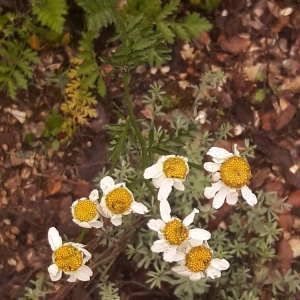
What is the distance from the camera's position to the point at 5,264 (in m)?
2.88

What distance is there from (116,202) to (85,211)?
0.13m

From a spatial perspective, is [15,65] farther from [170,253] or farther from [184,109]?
[170,253]

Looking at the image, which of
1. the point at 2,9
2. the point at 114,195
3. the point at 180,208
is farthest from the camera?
the point at 2,9

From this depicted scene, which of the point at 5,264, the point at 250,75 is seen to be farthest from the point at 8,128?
the point at 250,75

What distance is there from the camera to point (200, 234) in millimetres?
1901

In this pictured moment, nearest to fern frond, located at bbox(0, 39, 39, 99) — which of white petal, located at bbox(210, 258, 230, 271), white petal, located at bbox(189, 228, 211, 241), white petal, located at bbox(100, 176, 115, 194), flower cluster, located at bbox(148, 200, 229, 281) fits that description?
white petal, located at bbox(100, 176, 115, 194)

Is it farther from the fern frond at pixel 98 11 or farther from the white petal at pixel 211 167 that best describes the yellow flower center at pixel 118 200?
the fern frond at pixel 98 11

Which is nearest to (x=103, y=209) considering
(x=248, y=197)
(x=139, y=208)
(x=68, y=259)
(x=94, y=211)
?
(x=94, y=211)

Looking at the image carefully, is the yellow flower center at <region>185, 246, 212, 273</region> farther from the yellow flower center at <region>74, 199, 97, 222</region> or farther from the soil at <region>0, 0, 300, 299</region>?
the soil at <region>0, 0, 300, 299</region>

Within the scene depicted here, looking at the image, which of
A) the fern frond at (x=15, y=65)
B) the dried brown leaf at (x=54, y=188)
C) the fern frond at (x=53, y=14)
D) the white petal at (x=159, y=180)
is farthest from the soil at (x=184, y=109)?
the white petal at (x=159, y=180)

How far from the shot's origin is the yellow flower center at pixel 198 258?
1.94 m

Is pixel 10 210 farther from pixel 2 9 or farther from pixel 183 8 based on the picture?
pixel 183 8

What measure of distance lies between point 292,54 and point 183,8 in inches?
29.4

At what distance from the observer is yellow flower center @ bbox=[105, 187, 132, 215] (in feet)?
6.15
